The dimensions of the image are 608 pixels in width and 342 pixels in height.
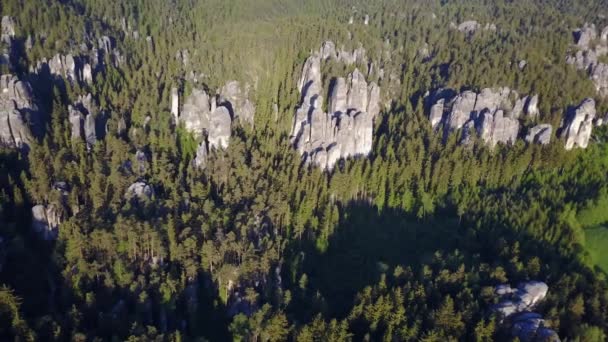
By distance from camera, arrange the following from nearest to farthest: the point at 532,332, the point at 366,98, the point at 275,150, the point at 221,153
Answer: the point at 532,332 < the point at 221,153 < the point at 275,150 < the point at 366,98

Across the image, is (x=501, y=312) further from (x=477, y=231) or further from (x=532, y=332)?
(x=477, y=231)

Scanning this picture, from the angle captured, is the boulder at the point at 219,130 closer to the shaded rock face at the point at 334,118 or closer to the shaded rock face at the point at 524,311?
the shaded rock face at the point at 334,118

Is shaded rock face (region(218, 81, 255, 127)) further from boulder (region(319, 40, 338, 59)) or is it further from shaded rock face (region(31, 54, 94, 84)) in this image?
shaded rock face (region(31, 54, 94, 84))

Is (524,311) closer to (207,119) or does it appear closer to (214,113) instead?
(214,113)

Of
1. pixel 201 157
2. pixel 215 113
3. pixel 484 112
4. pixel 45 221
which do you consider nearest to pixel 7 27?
pixel 215 113

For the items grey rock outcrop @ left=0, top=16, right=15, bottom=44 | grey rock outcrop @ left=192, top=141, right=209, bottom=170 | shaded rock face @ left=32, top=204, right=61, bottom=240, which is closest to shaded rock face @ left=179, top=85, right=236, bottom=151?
grey rock outcrop @ left=192, top=141, right=209, bottom=170

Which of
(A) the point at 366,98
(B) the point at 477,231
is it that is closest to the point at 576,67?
(A) the point at 366,98
